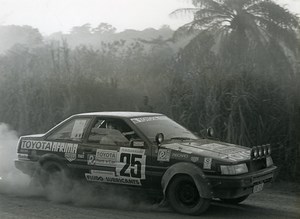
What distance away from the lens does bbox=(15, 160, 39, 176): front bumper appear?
7543 millimetres

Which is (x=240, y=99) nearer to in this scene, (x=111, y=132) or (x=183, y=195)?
(x=111, y=132)

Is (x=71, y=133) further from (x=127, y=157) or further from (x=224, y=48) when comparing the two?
(x=224, y=48)

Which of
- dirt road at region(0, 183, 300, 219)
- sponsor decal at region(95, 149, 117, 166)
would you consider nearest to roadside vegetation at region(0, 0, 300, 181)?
dirt road at region(0, 183, 300, 219)

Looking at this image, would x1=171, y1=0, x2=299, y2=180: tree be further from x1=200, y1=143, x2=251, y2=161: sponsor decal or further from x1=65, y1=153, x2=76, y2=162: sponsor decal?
x1=65, y1=153, x2=76, y2=162: sponsor decal

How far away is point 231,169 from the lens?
19.1 feet

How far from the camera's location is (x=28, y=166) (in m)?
7.61

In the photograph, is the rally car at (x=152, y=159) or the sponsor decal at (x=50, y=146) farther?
the sponsor decal at (x=50, y=146)

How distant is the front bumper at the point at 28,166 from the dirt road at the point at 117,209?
0.38 m

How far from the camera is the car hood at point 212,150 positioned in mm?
6039

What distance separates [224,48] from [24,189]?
37.8 feet

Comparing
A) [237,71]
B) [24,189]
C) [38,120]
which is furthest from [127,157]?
[38,120]

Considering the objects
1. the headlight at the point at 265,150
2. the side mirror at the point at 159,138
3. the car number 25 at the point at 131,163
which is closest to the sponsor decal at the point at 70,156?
the car number 25 at the point at 131,163

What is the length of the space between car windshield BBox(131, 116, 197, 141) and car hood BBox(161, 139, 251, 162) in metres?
0.26

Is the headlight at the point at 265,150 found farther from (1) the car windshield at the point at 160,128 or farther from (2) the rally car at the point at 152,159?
(1) the car windshield at the point at 160,128
